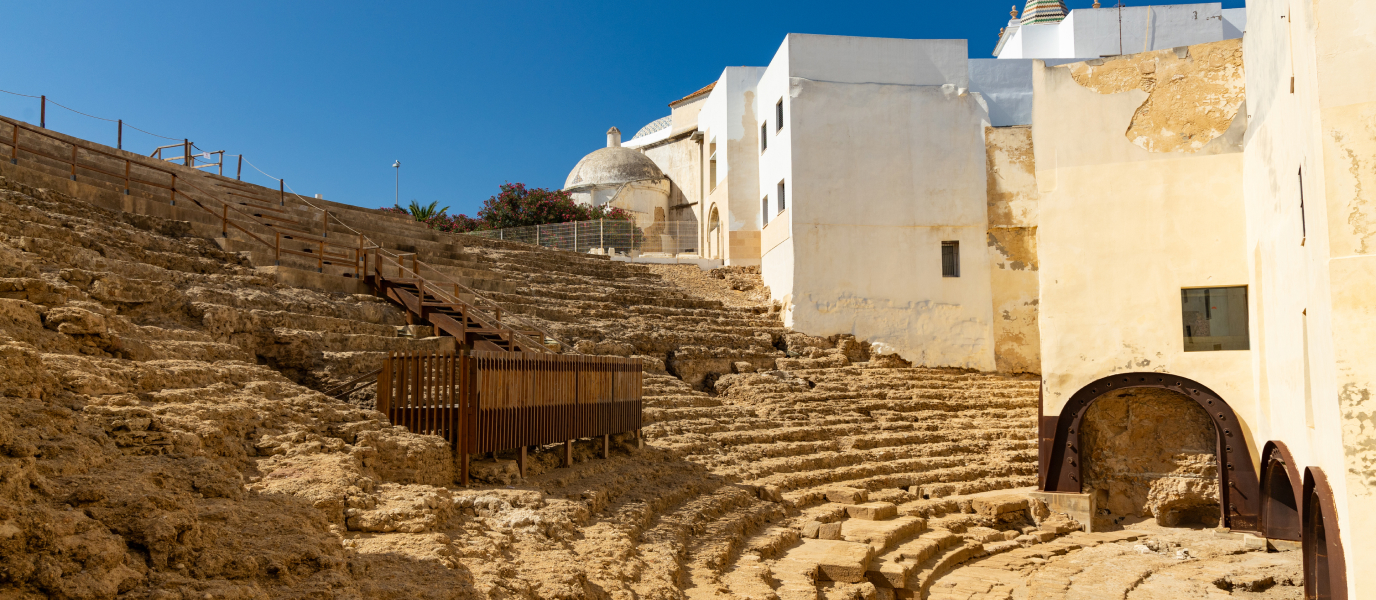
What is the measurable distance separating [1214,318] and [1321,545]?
4.36 meters

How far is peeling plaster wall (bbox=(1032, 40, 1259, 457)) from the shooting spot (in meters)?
11.5

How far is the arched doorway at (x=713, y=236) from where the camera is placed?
27.0 metres

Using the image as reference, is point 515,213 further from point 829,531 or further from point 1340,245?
point 1340,245

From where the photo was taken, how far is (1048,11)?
1196 inches

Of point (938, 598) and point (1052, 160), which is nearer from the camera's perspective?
point (938, 598)

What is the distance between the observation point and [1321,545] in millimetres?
7738

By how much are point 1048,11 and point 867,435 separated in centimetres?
2177

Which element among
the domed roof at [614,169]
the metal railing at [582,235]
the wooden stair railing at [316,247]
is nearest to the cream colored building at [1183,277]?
the wooden stair railing at [316,247]

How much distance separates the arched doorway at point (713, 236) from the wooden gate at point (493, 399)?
17.2m

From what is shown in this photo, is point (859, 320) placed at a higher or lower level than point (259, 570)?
higher

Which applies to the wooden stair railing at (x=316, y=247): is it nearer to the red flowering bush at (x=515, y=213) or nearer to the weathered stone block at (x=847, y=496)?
the weathered stone block at (x=847, y=496)

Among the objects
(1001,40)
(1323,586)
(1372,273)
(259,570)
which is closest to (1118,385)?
(1323,586)

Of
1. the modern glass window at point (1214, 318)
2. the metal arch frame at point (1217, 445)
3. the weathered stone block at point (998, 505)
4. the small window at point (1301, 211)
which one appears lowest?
the weathered stone block at point (998, 505)

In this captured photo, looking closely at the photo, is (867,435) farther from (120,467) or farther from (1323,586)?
(120,467)
